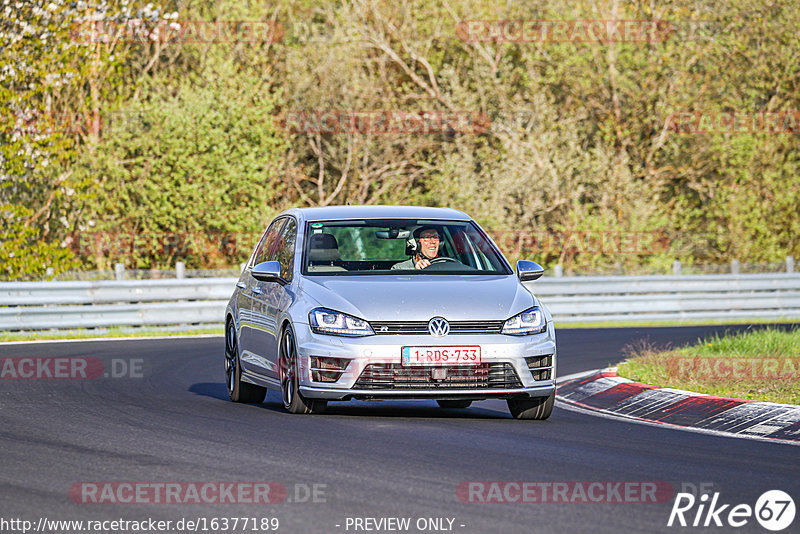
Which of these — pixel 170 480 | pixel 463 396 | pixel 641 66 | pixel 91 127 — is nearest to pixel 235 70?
pixel 91 127

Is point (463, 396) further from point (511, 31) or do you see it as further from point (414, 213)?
point (511, 31)

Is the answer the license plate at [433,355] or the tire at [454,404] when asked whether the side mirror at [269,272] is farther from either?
the tire at [454,404]

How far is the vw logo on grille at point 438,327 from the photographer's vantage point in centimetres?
1030

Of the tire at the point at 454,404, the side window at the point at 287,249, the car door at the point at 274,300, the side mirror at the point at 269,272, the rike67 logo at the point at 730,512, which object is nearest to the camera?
the rike67 logo at the point at 730,512

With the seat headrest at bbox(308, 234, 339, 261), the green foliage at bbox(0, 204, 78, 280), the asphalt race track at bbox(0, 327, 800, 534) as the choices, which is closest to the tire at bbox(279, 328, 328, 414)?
the asphalt race track at bbox(0, 327, 800, 534)

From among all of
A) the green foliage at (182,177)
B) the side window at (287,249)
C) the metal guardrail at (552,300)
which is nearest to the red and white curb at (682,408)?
the side window at (287,249)

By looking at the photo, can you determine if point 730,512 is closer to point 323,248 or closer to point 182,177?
point 323,248

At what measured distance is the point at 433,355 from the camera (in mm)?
10273

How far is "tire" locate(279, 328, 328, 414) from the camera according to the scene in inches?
423

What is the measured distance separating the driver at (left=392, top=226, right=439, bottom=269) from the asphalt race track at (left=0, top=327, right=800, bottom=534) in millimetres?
1244

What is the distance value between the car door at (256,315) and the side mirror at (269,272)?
194 mm

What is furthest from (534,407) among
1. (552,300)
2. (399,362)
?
(552,300)

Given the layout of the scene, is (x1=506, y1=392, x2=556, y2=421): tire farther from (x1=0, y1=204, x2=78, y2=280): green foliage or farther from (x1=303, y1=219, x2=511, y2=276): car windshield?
(x1=0, y1=204, x2=78, y2=280): green foliage

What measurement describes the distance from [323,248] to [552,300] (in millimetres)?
16404
